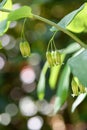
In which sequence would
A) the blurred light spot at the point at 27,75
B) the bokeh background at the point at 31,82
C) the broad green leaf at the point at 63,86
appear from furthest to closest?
the blurred light spot at the point at 27,75
the bokeh background at the point at 31,82
the broad green leaf at the point at 63,86

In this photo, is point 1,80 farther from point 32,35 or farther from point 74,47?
point 74,47

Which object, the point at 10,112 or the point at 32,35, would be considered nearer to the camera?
the point at 32,35

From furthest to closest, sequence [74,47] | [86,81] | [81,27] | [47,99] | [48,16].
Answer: [47,99] < [48,16] < [74,47] < [81,27] < [86,81]

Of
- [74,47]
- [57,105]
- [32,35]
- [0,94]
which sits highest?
[74,47]

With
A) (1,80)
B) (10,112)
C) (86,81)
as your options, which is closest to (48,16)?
(1,80)

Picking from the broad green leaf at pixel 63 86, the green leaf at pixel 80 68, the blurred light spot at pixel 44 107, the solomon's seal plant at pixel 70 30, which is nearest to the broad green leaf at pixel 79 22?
the solomon's seal plant at pixel 70 30

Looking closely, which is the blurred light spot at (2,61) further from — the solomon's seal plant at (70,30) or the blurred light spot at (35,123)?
the solomon's seal plant at (70,30)

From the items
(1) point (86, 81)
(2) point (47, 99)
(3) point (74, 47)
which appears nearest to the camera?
(1) point (86, 81)
